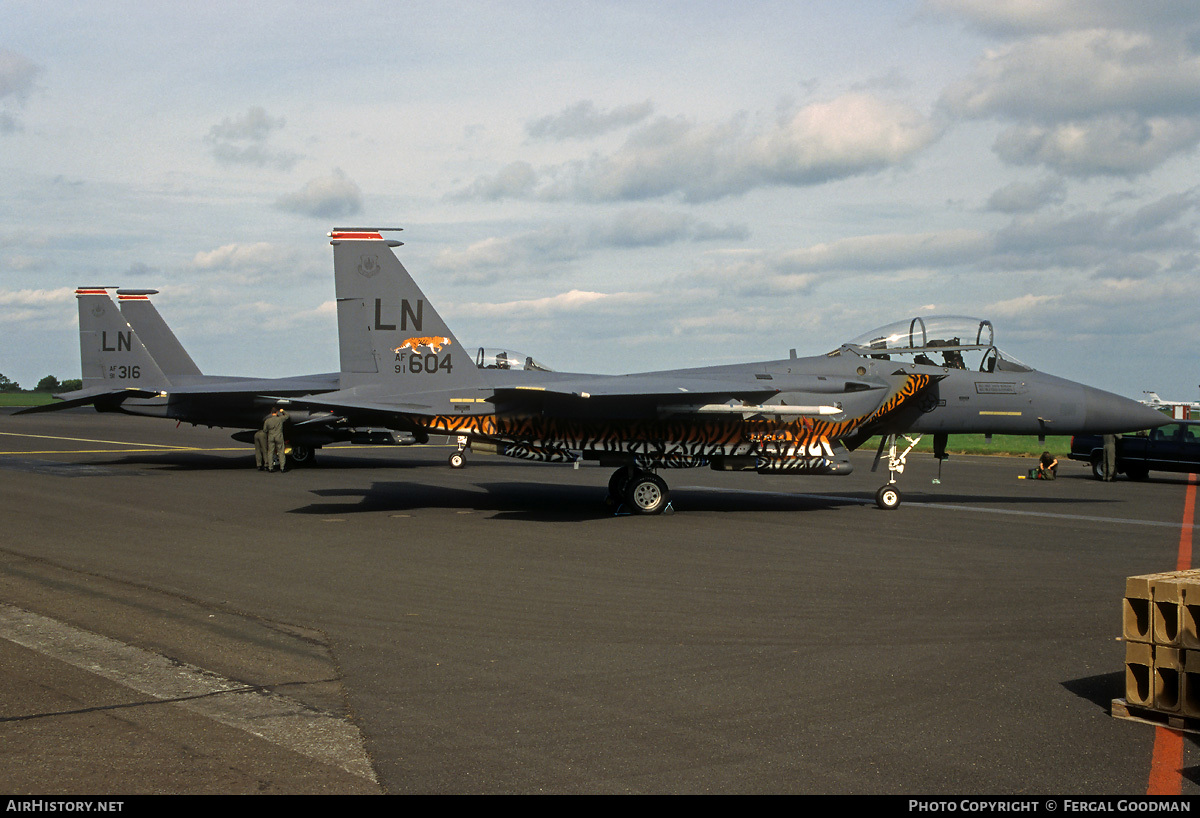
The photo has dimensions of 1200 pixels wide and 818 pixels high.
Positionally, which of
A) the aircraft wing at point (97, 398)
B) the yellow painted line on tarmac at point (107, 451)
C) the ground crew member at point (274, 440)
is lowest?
the yellow painted line on tarmac at point (107, 451)

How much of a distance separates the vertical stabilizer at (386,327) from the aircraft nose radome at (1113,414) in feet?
36.3

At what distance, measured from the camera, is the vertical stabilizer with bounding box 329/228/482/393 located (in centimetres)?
1623

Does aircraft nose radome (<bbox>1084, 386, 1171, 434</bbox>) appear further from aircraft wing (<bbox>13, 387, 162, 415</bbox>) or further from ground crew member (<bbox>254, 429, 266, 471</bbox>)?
aircraft wing (<bbox>13, 387, 162, 415</bbox>)

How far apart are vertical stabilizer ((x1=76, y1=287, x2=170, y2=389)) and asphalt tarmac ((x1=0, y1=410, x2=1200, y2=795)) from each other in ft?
42.3

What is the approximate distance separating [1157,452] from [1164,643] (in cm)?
2269

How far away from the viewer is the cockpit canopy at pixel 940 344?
1684 centimetres

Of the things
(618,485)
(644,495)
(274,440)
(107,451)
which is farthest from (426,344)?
(107,451)

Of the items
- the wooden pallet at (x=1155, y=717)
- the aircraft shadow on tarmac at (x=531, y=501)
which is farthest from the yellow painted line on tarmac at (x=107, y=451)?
the wooden pallet at (x=1155, y=717)

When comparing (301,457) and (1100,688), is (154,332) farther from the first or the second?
(1100,688)

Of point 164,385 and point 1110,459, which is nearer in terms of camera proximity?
point 1110,459

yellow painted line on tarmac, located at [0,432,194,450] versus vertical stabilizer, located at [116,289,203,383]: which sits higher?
vertical stabilizer, located at [116,289,203,383]

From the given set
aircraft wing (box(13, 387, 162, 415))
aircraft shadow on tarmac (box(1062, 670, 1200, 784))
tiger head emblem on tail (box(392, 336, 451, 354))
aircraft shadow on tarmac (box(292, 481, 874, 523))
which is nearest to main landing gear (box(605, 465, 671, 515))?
aircraft shadow on tarmac (box(292, 481, 874, 523))

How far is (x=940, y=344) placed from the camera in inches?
666

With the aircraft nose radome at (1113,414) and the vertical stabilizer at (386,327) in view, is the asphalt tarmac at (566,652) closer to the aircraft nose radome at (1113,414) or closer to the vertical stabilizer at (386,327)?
the aircraft nose radome at (1113,414)
